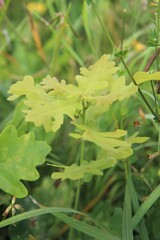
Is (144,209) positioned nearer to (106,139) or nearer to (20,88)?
(106,139)

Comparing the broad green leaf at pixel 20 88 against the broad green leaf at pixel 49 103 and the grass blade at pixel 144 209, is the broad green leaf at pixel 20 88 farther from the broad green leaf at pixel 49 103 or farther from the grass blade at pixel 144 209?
the grass blade at pixel 144 209

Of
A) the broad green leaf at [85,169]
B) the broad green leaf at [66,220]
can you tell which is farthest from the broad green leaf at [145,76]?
the broad green leaf at [66,220]

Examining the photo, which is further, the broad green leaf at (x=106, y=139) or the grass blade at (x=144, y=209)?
the grass blade at (x=144, y=209)

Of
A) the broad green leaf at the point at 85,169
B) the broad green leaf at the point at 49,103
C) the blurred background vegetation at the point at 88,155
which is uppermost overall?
the broad green leaf at the point at 49,103

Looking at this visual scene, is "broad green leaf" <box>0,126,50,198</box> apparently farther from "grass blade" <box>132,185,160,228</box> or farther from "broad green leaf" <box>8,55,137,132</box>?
"grass blade" <box>132,185,160,228</box>

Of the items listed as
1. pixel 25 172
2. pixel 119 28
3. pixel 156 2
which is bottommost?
pixel 119 28

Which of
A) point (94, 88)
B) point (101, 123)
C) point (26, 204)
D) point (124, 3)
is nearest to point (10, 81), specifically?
point (101, 123)

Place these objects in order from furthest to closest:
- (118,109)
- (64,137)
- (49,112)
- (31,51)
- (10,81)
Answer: (31,51) → (10,81) → (64,137) → (118,109) → (49,112)

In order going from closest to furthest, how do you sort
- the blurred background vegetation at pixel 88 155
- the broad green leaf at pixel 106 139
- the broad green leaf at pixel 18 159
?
the broad green leaf at pixel 106 139 < the broad green leaf at pixel 18 159 < the blurred background vegetation at pixel 88 155

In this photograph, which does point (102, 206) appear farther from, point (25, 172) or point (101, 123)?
point (25, 172)

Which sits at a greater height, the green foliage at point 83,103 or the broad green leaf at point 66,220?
the green foliage at point 83,103
